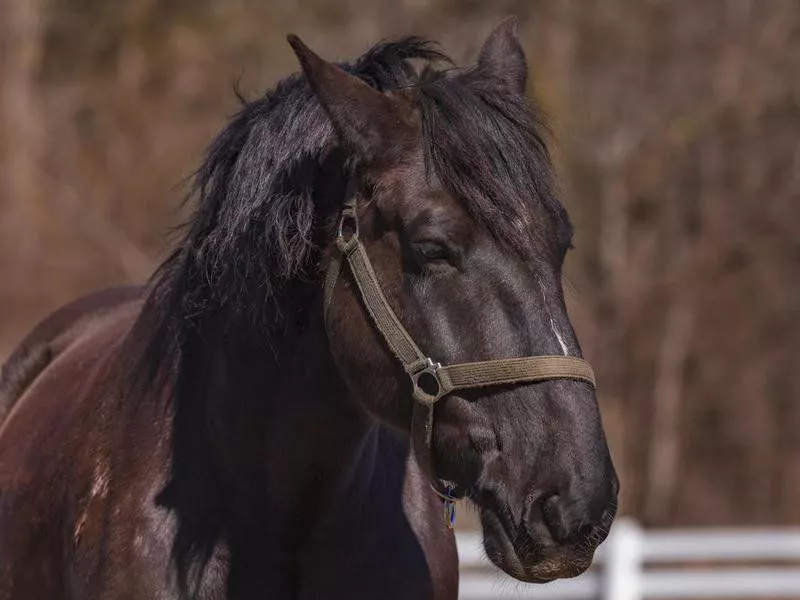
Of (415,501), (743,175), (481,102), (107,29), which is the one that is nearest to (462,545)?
(415,501)

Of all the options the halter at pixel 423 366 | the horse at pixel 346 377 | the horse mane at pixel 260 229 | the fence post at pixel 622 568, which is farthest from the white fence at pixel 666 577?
the halter at pixel 423 366

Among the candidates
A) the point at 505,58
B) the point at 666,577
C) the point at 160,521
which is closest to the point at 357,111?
the point at 505,58

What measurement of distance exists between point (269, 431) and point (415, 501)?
52 cm

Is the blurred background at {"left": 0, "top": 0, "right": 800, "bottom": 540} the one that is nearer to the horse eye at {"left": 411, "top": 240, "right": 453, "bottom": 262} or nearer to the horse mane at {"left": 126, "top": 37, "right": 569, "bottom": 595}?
the horse mane at {"left": 126, "top": 37, "right": 569, "bottom": 595}

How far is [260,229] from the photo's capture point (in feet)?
12.1

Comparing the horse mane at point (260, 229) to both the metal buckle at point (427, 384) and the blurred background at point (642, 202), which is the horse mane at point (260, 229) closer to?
the metal buckle at point (427, 384)

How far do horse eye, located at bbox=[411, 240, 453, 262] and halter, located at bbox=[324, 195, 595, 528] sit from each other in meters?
0.16

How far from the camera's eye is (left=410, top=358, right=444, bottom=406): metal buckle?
3.27 meters

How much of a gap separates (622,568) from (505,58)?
6.82 meters

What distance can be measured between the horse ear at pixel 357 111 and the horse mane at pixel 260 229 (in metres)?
0.10

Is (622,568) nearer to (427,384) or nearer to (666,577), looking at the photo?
(666,577)

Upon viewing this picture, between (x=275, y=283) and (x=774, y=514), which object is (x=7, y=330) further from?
(x=275, y=283)

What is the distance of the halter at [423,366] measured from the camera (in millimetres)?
3162

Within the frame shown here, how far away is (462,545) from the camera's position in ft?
36.0
